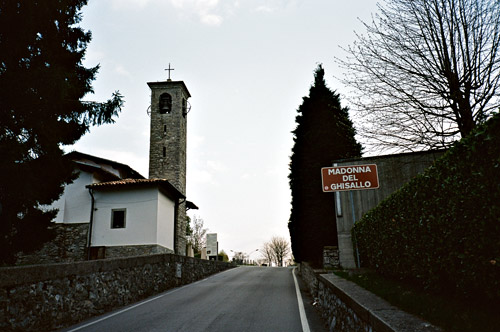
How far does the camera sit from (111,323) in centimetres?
813

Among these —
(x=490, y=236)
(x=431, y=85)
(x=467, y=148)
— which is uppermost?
(x=431, y=85)

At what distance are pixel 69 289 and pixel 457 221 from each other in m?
8.09

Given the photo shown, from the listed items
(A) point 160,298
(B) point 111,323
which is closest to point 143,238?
(A) point 160,298

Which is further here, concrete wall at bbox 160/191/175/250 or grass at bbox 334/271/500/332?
concrete wall at bbox 160/191/175/250

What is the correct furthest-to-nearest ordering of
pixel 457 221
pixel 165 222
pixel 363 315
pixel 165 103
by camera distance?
pixel 165 103, pixel 165 222, pixel 363 315, pixel 457 221

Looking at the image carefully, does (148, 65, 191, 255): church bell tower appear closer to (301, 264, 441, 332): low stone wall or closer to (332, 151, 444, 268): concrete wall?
(332, 151, 444, 268): concrete wall

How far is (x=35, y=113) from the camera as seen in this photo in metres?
10.8

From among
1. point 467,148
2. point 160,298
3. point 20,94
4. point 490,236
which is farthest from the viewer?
point 160,298

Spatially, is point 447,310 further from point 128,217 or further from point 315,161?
point 128,217

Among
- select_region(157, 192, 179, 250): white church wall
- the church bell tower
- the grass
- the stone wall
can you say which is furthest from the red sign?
the church bell tower

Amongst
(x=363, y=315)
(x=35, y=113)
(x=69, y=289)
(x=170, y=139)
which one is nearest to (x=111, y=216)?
(x=170, y=139)

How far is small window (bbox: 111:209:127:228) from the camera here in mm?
24453

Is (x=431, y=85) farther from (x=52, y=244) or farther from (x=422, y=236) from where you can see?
(x=52, y=244)

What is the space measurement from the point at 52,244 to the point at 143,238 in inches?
226
